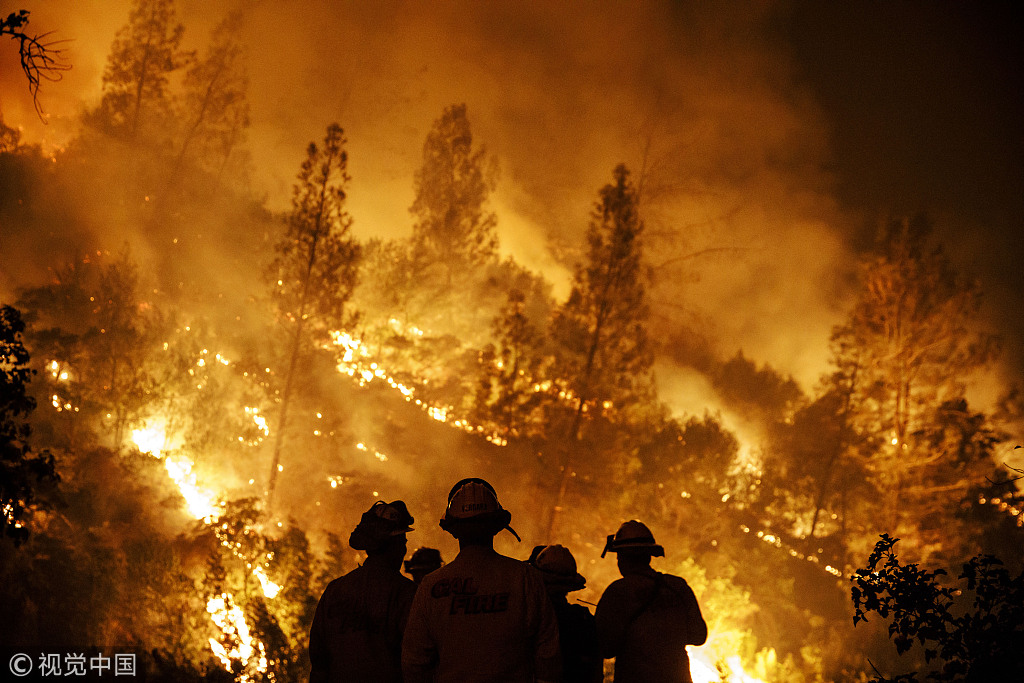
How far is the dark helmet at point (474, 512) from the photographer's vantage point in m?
3.31

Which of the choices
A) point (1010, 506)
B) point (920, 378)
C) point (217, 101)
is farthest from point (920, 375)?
point (217, 101)

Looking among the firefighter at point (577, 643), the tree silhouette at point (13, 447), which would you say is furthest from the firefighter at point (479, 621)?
the tree silhouette at point (13, 447)

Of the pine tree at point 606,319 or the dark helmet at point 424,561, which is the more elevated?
the pine tree at point 606,319

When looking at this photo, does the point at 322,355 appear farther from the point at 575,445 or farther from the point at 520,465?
the point at 575,445

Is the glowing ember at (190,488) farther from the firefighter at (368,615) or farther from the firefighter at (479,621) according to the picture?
the firefighter at (479,621)

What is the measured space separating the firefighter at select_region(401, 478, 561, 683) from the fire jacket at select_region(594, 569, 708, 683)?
3.68 ft

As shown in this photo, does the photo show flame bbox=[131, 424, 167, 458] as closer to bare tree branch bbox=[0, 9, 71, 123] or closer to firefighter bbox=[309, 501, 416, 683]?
bare tree branch bbox=[0, 9, 71, 123]

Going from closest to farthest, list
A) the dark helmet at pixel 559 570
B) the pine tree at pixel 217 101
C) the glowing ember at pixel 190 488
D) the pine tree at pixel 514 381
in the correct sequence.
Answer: the dark helmet at pixel 559 570 → the glowing ember at pixel 190 488 → the pine tree at pixel 514 381 → the pine tree at pixel 217 101

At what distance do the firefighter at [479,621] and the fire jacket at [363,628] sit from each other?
0.83 meters

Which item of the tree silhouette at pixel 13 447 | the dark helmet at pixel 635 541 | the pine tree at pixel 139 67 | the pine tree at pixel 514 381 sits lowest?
the dark helmet at pixel 635 541

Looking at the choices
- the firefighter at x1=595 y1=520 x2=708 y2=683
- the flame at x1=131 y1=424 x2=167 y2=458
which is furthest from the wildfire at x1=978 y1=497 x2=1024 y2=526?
the flame at x1=131 y1=424 x2=167 y2=458

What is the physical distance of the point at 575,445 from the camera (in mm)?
20109

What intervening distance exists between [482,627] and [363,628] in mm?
1320

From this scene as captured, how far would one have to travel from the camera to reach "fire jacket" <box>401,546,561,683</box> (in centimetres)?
314
